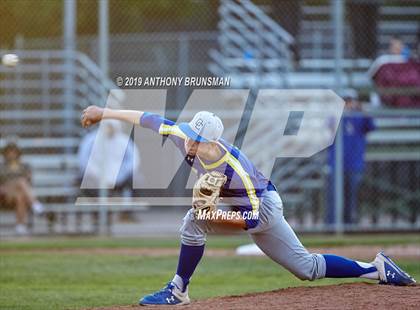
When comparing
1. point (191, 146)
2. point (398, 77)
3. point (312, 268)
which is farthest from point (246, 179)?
point (398, 77)

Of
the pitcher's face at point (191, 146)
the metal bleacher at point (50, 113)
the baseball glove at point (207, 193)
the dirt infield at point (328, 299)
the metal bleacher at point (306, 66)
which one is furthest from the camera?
the metal bleacher at point (50, 113)

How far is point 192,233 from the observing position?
7652 mm

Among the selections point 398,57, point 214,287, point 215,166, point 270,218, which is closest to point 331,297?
point 270,218

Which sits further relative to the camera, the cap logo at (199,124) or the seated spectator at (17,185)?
the seated spectator at (17,185)

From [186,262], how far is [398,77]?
31.7ft

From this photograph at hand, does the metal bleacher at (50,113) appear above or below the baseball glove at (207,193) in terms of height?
below

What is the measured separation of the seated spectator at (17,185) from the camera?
1541 centimetres

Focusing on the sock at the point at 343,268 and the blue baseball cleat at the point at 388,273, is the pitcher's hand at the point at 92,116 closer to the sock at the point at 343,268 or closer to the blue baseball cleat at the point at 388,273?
the sock at the point at 343,268

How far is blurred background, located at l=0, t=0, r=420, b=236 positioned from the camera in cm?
1550

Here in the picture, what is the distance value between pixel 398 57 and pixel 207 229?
32.0ft

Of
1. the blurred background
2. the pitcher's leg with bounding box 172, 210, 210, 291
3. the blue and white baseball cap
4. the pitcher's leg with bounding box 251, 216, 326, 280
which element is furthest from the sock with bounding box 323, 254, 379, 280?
the blurred background

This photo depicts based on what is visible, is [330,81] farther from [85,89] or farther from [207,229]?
[207,229]

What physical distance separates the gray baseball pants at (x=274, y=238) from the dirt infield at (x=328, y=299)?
22cm

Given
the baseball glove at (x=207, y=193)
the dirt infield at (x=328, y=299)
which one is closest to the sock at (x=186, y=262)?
the dirt infield at (x=328, y=299)
